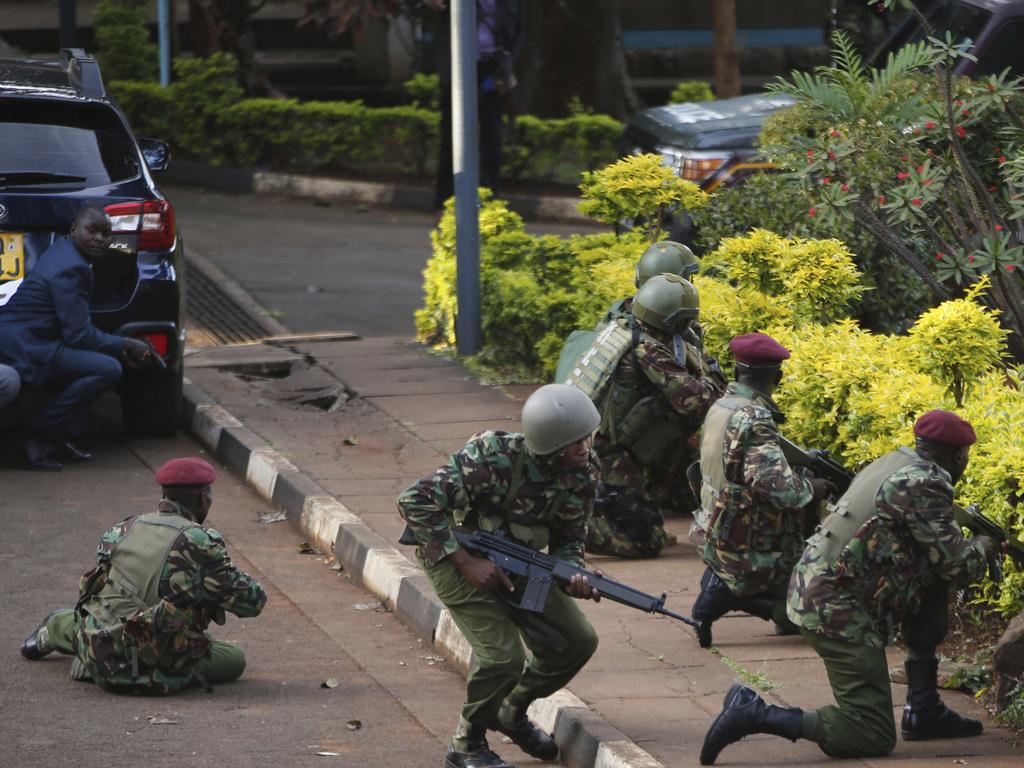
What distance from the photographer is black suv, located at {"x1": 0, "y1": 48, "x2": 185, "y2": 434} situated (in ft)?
29.6

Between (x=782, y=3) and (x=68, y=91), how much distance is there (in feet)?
61.6

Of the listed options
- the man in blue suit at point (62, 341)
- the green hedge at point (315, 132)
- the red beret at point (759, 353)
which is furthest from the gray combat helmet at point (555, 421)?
the green hedge at point (315, 132)

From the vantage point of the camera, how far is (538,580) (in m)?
5.54

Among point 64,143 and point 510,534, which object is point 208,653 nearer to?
point 510,534

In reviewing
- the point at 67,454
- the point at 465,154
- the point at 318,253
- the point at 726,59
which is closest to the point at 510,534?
the point at 67,454

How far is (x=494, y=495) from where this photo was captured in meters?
5.54

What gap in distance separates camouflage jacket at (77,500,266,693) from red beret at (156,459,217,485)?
89mm

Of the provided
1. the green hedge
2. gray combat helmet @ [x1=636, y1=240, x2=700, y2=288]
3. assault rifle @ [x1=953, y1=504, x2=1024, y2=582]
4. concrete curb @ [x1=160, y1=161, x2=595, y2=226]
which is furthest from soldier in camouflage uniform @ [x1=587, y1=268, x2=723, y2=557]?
the green hedge

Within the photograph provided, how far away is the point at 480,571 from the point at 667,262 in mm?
3003

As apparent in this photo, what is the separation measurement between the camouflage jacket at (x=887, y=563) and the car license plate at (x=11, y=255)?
4991 millimetres

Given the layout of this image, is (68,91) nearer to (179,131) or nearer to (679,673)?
(679,673)

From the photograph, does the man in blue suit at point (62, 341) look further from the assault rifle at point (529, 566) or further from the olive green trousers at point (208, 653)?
the assault rifle at point (529, 566)

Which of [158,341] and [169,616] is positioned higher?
[158,341]

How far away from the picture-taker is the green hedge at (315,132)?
18.0 m
